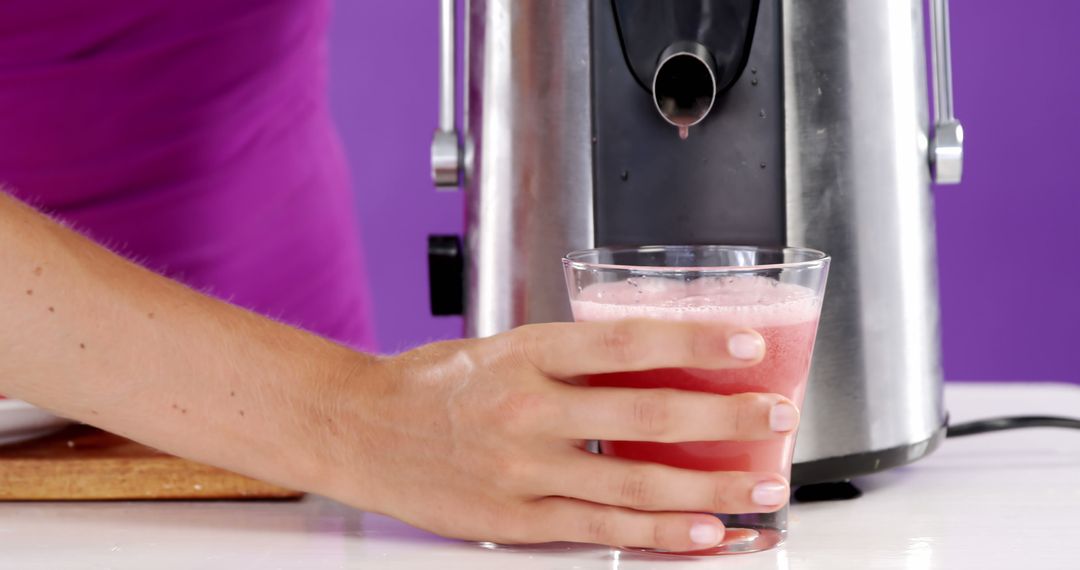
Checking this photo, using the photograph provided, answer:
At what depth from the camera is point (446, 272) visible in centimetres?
87

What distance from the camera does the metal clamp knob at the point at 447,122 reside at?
857 millimetres

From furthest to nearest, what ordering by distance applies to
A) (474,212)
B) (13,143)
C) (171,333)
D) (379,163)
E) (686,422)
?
(379,163) → (13,143) → (474,212) → (171,333) → (686,422)

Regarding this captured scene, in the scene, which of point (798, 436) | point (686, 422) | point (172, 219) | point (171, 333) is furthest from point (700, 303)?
point (172, 219)

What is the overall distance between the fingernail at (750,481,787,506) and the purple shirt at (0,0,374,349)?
31.1 inches

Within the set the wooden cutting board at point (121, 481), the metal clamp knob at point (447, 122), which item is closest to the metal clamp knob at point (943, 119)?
the metal clamp knob at point (447, 122)

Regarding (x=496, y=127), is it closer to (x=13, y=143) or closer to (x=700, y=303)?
(x=700, y=303)

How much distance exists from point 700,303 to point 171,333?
307 mm

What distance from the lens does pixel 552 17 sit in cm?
80

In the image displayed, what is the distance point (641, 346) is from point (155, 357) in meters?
0.29

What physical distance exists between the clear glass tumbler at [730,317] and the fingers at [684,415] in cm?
1

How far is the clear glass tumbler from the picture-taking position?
0.63 meters

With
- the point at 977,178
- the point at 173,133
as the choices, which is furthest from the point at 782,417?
the point at 977,178

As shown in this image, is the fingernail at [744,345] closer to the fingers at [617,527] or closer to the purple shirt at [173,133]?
the fingers at [617,527]

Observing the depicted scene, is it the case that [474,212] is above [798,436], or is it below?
above
